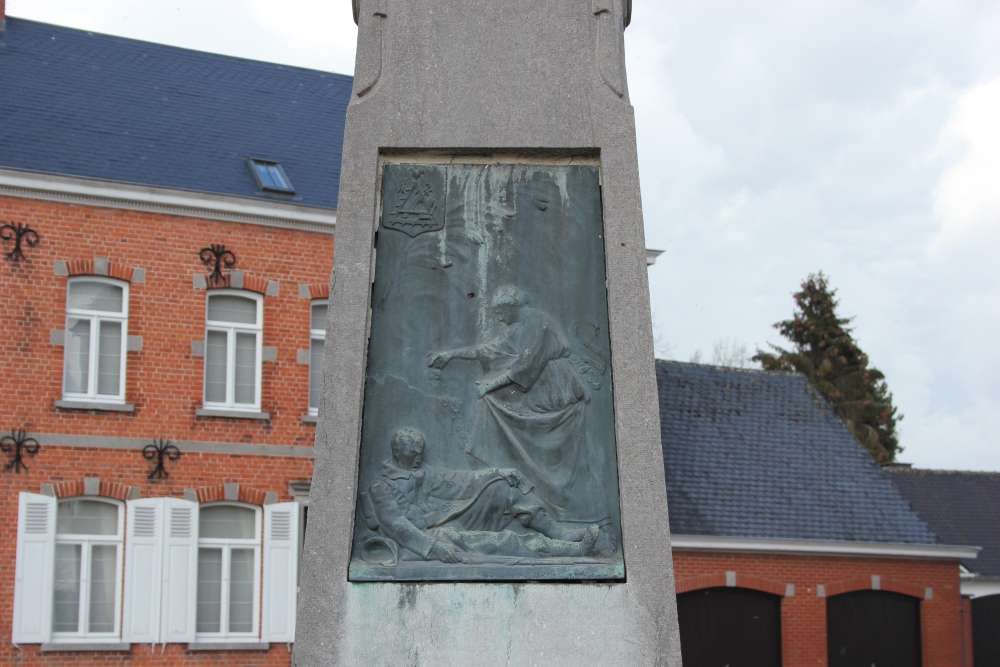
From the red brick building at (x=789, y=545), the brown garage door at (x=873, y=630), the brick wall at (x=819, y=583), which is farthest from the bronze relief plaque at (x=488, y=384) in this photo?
the brown garage door at (x=873, y=630)

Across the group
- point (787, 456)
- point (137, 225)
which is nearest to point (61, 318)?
point (137, 225)

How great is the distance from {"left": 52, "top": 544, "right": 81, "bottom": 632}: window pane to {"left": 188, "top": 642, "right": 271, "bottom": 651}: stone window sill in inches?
62.3

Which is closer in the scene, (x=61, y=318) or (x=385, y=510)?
(x=385, y=510)

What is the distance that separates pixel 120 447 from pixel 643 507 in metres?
14.4

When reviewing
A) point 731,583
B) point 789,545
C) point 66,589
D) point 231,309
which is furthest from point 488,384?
point 789,545

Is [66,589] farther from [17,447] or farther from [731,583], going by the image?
[731,583]

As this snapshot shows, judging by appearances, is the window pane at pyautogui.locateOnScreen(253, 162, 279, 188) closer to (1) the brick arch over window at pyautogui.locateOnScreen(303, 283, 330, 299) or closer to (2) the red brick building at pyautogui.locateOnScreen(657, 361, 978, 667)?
(1) the brick arch over window at pyautogui.locateOnScreen(303, 283, 330, 299)

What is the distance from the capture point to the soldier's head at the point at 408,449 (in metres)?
5.80

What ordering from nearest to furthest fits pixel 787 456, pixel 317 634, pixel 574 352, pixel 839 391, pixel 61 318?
pixel 317 634 → pixel 574 352 → pixel 61 318 → pixel 787 456 → pixel 839 391

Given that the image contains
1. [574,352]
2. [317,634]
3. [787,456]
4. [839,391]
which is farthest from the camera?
[839,391]

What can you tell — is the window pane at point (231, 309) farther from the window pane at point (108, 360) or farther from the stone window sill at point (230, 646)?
the stone window sill at point (230, 646)

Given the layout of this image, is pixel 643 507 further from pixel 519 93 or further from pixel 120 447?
pixel 120 447

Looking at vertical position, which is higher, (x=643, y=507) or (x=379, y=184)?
(x=379, y=184)

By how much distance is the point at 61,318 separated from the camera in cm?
1878
